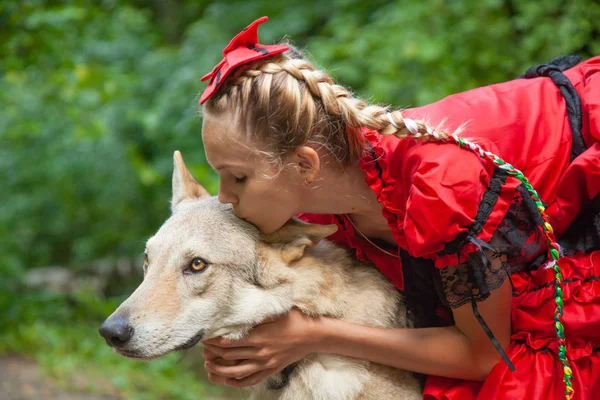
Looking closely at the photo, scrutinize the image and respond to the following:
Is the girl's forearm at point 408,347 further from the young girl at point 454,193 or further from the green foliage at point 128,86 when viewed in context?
the green foliage at point 128,86

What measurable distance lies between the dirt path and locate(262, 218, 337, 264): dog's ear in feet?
10.8

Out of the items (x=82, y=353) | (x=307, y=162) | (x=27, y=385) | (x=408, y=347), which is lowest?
(x=82, y=353)

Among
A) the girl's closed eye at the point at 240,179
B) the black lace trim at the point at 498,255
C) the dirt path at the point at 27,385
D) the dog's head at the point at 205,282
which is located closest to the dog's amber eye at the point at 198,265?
the dog's head at the point at 205,282

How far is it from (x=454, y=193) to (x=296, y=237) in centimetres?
77

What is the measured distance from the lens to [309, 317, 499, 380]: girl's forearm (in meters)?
2.31

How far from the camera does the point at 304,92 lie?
218cm

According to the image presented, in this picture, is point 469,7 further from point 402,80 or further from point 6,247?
point 6,247

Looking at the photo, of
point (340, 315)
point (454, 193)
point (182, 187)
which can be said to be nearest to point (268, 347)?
point (340, 315)

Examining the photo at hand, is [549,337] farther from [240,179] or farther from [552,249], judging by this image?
[240,179]

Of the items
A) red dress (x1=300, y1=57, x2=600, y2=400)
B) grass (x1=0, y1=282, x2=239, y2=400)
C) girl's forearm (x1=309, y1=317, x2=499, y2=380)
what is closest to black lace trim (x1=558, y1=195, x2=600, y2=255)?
red dress (x1=300, y1=57, x2=600, y2=400)

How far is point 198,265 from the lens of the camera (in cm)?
238

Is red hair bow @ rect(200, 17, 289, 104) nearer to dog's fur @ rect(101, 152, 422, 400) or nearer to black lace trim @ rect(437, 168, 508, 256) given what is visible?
dog's fur @ rect(101, 152, 422, 400)

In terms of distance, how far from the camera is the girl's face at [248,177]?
223 centimetres

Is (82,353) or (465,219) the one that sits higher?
(465,219)
